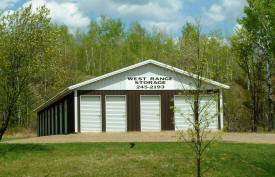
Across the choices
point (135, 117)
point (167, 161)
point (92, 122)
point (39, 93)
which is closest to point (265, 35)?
point (135, 117)

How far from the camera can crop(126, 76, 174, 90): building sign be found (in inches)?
906

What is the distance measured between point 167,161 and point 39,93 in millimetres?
36649

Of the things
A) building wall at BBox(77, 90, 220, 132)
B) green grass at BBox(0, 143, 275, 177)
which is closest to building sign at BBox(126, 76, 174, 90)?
building wall at BBox(77, 90, 220, 132)

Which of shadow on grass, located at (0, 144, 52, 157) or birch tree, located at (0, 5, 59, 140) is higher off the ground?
birch tree, located at (0, 5, 59, 140)

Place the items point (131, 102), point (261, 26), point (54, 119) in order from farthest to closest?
point (261, 26) → point (54, 119) → point (131, 102)

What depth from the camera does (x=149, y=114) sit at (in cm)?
2295

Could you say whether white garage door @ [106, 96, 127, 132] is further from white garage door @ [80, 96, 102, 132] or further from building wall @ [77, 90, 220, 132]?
white garage door @ [80, 96, 102, 132]

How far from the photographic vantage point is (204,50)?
332 inches

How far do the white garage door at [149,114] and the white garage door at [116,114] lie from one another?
1.15 meters

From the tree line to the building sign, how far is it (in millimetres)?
1825

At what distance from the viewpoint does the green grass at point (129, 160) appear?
35.2ft

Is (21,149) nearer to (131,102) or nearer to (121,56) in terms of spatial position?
(131,102)

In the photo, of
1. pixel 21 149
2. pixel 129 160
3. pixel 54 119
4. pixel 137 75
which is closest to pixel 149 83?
pixel 137 75

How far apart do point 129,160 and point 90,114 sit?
11.2 m
